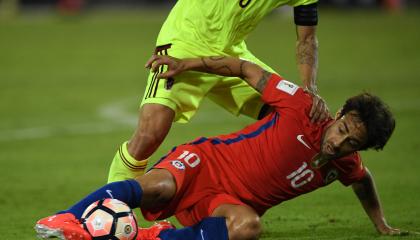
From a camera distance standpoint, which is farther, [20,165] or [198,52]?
[20,165]

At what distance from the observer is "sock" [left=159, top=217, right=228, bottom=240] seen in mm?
5801

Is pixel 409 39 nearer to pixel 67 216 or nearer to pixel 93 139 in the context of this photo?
pixel 93 139

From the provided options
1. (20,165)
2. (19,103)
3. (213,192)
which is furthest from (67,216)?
(19,103)

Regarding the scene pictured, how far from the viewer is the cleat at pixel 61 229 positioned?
534cm

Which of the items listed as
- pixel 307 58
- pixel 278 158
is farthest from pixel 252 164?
pixel 307 58

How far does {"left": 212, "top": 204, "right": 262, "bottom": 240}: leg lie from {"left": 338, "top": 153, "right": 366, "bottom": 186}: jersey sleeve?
82cm

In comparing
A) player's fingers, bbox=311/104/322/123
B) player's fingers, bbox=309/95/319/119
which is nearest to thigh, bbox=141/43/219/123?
player's fingers, bbox=309/95/319/119

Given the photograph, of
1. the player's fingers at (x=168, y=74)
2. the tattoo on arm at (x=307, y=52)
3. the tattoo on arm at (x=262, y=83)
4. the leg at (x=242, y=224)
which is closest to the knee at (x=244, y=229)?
the leg at (x=242, y=224)

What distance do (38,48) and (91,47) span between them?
1349 mm

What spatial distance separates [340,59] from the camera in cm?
1958

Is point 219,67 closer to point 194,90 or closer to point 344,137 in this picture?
point 194,90

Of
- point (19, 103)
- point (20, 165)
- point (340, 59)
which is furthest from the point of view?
point (340, 59)

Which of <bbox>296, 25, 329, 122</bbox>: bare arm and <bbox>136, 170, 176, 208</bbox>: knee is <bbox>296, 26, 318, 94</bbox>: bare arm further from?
<bbox>136, 170, 176, 208</bbox>: knee

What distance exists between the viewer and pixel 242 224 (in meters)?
5.75
